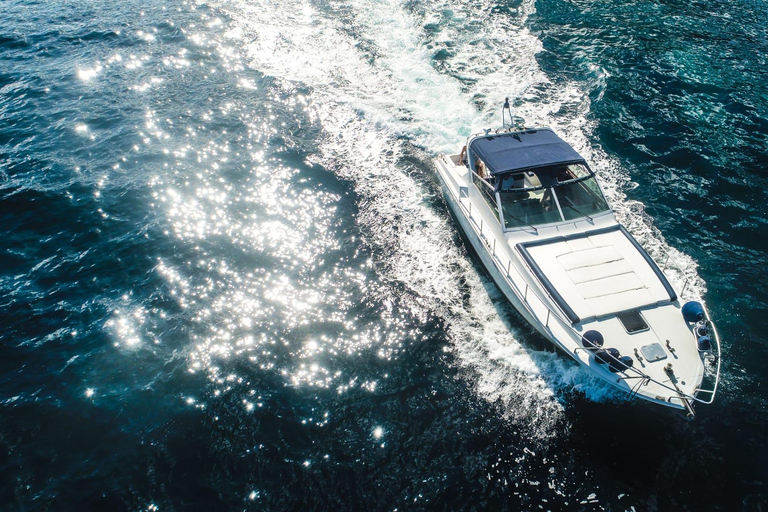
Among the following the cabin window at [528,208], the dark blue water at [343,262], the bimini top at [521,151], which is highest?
the bimini top at [521,151]

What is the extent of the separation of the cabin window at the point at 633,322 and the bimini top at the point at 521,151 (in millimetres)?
6055

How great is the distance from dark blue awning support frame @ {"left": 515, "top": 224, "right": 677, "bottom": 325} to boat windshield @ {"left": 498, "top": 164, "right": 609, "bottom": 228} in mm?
815

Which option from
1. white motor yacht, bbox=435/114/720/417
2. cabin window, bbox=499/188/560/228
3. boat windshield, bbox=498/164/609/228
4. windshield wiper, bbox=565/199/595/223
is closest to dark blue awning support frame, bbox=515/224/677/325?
white motor yacht, bbox=435/114/720/417

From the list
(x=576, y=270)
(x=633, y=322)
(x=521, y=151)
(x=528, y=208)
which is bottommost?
(x=633, y=322)

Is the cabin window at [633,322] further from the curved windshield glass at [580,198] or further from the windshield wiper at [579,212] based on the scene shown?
the curved windshield glass at [580,198]

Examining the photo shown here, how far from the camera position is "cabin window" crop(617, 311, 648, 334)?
42.1 feet

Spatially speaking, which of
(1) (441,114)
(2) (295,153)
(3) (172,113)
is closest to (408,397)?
(2) (295,153)

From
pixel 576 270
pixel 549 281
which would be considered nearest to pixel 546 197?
pixel 576 270

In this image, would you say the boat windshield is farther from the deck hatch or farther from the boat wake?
the deck hatch

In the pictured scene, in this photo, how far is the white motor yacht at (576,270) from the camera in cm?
→ 1216

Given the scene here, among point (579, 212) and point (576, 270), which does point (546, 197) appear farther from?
point (576, 270)

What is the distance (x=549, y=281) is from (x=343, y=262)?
7745 millimetres

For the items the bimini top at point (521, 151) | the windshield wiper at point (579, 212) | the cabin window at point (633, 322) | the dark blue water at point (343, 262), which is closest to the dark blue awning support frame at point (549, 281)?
the windshield wiper at point (579, 212)

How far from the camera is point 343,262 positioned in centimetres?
1744
